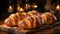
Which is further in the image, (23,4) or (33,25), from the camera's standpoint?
(23,4)

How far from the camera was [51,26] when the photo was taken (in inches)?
32.3

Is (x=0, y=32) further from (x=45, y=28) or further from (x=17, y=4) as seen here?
(x=17, y=4)

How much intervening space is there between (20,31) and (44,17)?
202 mm

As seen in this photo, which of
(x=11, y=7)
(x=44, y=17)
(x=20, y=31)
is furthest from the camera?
(x=11, y=7)

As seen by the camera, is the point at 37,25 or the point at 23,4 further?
the point at 23,4

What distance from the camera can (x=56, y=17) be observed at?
3.15 feet

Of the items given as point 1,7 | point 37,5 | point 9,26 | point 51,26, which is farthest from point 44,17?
point 1,7

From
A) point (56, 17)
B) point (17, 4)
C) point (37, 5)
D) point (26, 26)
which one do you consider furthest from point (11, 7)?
point (26, 26)

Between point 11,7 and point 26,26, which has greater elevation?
point 11,7

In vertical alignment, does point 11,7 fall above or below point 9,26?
above

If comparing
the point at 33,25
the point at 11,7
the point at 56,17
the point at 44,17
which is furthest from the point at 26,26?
the point at 11,7

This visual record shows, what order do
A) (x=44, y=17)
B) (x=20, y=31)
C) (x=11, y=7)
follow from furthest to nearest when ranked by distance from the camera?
(x=11, y=7), (x=44, y=17), (x=20, y=31)

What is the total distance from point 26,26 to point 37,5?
1.81ft

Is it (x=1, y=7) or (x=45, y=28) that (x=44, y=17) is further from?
(x=1, y=7)
